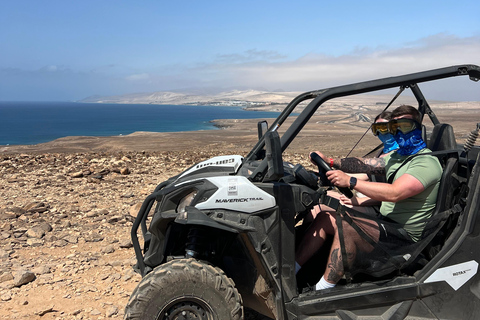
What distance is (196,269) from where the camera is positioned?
2859 millimetres

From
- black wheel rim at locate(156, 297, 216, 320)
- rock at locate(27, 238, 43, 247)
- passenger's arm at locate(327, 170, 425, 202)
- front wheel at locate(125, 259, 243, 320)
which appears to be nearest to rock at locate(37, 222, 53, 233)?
rock at locate(27, 238, 43, 247)

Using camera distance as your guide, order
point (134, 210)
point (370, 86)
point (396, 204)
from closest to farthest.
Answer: point (370, 86), point (396, 204), point (134, 210)

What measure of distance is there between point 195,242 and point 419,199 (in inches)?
63.6

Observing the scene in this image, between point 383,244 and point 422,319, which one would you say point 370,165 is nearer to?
point 383,244

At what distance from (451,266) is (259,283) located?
1.30 m

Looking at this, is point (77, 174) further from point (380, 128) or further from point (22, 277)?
point (380, 128)

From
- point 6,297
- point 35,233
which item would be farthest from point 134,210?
point 6,297

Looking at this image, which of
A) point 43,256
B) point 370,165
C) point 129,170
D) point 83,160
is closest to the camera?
point 370,165

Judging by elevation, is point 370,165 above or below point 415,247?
above

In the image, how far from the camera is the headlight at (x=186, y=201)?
118 inches

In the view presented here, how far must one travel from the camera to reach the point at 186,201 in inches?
118

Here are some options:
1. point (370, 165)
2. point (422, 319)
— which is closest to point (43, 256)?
point (370, 165)

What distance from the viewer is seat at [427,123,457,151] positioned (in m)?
3.50

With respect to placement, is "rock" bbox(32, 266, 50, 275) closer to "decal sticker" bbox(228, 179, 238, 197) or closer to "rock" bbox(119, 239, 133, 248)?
"rock" bbox(119, 239, 133, 248)
